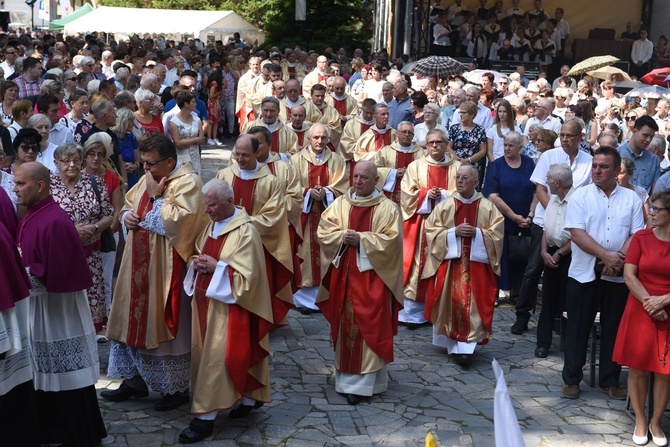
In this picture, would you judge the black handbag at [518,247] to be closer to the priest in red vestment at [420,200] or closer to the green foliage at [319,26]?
the priest in red vestment at [420,200]

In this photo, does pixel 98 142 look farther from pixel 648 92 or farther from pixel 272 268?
pixel 648 92

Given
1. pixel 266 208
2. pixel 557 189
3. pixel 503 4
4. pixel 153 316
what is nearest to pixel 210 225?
pixel 153 316

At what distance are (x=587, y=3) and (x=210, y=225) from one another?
85.9 feet

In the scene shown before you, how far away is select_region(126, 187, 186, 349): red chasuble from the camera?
269 inches

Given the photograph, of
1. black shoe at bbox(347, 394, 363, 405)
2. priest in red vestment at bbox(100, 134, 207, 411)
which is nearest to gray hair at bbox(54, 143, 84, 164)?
priest in red vestment at bbox(100, 134, 207, 411)

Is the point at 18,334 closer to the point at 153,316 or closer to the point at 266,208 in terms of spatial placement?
the point at 153,316

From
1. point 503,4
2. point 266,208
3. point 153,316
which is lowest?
point 153,316

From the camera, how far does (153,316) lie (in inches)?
267

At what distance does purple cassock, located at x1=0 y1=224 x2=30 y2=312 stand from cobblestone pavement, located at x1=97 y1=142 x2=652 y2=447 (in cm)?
145

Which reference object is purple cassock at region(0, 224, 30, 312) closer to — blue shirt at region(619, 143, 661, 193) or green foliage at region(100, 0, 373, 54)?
blue shirt at region(619, 143, 661, 193)

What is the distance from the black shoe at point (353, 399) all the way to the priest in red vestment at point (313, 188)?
2.77 m

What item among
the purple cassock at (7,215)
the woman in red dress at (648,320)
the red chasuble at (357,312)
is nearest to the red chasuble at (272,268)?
the red chasuble at (357,312)

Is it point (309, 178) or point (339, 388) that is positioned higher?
point (309, 178)

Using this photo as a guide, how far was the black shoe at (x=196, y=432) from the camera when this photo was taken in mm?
6449
